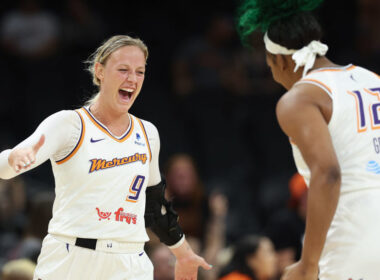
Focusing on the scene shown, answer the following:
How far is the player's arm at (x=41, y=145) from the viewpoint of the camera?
146 inches

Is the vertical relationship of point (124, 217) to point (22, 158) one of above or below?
below

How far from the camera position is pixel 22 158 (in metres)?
3.68

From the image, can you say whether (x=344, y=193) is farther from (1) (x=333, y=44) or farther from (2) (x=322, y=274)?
(1) (x=333, y=44)

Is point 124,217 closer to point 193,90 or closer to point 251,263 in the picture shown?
point 251,263

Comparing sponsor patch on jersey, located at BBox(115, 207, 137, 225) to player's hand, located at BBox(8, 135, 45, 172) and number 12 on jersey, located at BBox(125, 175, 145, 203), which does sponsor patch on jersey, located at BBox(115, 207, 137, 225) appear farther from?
player's hand, located at BBox(8, 135, 45, 172)

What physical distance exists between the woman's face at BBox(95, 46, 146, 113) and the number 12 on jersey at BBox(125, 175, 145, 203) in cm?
43

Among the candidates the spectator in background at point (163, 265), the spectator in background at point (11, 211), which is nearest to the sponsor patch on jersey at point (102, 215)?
the spectator in background at point (163, 265)

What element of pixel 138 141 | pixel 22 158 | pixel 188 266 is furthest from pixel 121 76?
pixel 188 266

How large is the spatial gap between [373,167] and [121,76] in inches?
62.2

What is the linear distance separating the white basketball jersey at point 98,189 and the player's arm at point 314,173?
1105 mm

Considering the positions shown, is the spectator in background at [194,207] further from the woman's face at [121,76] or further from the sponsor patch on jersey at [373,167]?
the sponsor patch on jersey at [373,167]

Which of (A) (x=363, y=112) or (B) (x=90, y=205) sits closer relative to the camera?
(A) (x=363, y=112)

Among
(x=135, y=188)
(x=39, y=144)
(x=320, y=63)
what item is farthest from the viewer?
(x=135, y=188)

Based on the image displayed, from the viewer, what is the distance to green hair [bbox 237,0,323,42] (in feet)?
13.0
